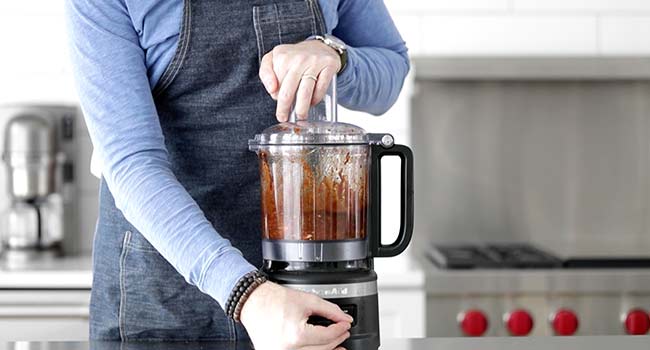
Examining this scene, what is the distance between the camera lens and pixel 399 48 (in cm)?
146

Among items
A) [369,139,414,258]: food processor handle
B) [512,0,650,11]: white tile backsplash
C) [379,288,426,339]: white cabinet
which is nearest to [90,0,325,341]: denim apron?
[369,139,414,258]: food processor handle

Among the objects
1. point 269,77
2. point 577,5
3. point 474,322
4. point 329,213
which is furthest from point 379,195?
point 577,5

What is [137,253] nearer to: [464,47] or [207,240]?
[207,240]

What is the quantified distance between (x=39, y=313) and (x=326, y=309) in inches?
50.2

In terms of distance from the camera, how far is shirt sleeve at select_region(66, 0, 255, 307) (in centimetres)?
107

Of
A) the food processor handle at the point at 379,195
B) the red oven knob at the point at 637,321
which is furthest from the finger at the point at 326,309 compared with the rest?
the red oven knob at the point at 637,321

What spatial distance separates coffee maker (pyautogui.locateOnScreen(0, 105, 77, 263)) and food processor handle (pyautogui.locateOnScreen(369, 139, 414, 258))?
4.65ft

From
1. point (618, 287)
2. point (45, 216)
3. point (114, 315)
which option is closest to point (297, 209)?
point (114, 315)

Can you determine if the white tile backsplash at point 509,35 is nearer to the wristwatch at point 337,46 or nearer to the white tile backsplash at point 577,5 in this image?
the white tile backsplash at point 577,5

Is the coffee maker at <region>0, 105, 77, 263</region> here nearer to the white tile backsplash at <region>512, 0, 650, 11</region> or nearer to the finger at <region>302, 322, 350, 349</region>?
the white tile backsplash at <region>512, 0, 650, 11</region>

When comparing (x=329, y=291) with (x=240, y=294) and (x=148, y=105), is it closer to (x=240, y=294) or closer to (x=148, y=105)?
(x=240, y=294)

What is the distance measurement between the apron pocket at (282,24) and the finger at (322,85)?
209 millimetres

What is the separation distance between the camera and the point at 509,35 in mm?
2574

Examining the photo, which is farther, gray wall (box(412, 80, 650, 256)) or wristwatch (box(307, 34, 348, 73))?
gray wall (box(412, 80, 650, 256))
